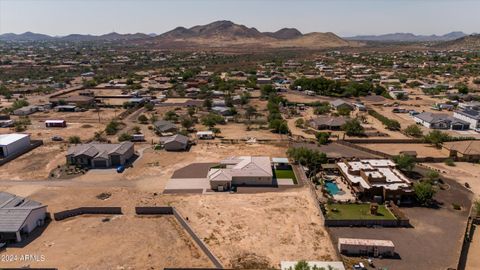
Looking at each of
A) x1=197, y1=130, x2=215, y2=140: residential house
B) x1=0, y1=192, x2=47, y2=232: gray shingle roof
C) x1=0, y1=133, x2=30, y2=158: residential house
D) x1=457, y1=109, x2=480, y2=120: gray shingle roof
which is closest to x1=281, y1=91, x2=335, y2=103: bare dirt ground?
x1=457, y1=109, x2=480, y2=120: gray shingle roof

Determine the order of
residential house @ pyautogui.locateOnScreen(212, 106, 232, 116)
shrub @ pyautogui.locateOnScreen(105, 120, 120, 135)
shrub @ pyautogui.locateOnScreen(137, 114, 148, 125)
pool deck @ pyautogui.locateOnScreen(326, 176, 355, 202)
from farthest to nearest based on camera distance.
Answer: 1. residential house @ pyautogui.locateOnScreen(212, 106, 232, 116)
2. shrub @ pyautogui.locateOnScreen(137, 114, 148, 125)
3. shrub @ pyautogui.locateOnScreen(105, 120, 120, 135)
4. pool deck @ pyautogui.locateOnScreen(326, 176, 355, 202)

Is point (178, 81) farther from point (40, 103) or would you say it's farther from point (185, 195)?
point (185, 195)

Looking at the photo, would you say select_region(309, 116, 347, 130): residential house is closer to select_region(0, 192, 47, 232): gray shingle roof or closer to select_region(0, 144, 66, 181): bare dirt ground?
select_region(0, 144, 66, 181): bare dirt ground

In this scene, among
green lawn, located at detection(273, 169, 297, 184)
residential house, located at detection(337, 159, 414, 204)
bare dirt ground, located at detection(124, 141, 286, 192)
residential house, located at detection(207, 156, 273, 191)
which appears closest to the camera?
residential house, located at detection(337, 159, 414, 204)

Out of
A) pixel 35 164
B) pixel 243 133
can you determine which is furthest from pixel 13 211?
pixel 243 133

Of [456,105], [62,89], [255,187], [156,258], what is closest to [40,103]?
[62,89]

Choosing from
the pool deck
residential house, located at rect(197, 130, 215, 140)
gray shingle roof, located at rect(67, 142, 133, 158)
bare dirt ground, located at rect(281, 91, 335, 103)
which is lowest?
the pool deck

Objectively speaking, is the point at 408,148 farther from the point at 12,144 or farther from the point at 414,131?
the point at 12,144
